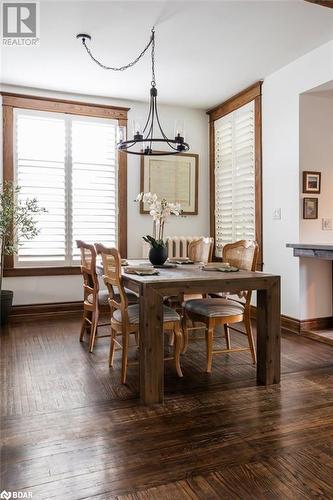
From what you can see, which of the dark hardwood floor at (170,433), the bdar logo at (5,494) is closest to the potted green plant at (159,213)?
the dark hardwood floor at (170,433)

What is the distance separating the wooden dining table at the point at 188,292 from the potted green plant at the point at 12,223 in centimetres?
210

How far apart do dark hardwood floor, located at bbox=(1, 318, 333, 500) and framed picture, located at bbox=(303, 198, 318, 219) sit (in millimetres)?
1551

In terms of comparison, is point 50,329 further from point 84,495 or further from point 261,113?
point 261,113

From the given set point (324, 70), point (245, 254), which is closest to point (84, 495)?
point (245, 254)

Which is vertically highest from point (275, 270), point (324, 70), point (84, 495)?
point (324, 70)

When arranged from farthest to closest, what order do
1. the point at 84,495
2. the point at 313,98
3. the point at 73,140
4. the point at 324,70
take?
the point at 73,140
the point at 313,98
the point at 324,70
the point at 84,495

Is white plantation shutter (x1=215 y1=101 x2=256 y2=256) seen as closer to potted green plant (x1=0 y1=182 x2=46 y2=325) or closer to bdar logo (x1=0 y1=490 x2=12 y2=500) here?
potted green plant (x1=0 y1=182 x2=46 y2=325)

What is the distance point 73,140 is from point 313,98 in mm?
2939

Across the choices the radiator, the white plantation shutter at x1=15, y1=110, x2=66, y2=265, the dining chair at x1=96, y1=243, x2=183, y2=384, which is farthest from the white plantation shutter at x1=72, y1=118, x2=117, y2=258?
the dining chair at x1=96, y1=243, x2=183, y2=384

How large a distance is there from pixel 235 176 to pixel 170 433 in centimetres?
379

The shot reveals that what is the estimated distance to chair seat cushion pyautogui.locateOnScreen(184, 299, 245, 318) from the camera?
9.55ft

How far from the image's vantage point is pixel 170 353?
341cm

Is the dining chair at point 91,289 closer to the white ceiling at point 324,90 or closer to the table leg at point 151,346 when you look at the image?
the table leg at point 151,346

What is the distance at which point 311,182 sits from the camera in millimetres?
4074
